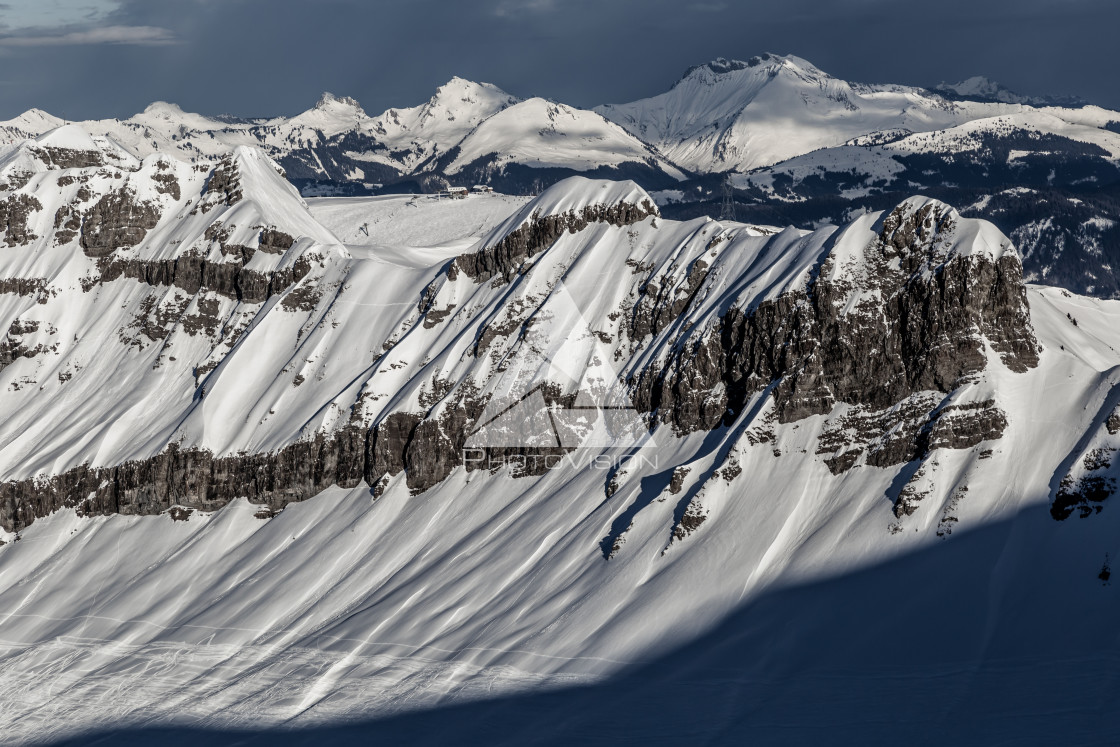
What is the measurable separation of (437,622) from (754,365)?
2258 inches

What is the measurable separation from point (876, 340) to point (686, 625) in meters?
47.6

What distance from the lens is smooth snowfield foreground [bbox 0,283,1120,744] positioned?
137625 millimetres

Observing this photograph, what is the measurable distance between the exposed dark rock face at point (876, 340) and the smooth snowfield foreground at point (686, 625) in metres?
5.41

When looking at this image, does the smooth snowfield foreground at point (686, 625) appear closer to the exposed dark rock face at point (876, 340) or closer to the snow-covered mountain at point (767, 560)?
the snow-covered mountain at point (767, 560)

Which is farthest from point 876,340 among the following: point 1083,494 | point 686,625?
point 686,625

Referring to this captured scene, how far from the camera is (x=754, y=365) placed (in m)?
184

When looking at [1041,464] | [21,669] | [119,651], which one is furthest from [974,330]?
[21,669]

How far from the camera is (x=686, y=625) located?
15788 cm

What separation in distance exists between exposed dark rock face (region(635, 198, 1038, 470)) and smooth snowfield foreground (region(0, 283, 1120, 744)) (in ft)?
17.7

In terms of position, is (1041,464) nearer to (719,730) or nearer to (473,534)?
(719,730)

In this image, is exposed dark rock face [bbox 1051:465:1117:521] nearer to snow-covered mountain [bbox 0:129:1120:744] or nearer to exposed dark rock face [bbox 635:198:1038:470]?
snow-covered mountain [bbox 0:129:1120:744]

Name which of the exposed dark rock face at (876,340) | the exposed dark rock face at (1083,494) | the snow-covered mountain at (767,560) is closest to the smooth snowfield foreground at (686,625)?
the snow-covered mountain at (767,560)

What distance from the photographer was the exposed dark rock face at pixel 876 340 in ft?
554

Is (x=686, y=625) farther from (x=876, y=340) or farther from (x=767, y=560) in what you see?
(x=876, y=340)
